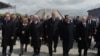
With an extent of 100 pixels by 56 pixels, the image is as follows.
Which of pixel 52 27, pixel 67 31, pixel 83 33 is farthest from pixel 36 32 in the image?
pixel 83 33

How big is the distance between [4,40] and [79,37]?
336 cm

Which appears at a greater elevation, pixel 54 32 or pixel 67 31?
pixel 67 31

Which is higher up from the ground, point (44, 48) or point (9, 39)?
point (9, 39)

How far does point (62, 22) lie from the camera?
41.3 ft

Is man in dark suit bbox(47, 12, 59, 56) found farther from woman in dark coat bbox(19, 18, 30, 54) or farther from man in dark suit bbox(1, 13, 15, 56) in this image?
man in dark suit bbox(1, 13, 15, 56)

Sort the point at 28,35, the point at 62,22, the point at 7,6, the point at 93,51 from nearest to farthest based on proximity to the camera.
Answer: the point at 62,22 < the point at 28,35 < the point at 93,51 < the point at 7,6

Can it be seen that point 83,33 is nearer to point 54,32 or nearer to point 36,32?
point 54,32

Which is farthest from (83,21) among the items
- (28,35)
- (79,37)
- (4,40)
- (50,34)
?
(4,40)

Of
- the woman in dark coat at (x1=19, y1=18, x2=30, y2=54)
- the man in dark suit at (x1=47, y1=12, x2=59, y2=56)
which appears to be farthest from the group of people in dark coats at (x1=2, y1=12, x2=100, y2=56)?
the woman in dark coat at (x1=19, y1=18, x2=30, y2=54)

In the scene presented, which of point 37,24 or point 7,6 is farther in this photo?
point 7,6

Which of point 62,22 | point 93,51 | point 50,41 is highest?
point 62,22

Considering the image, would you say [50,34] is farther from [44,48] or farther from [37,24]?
[44,48]

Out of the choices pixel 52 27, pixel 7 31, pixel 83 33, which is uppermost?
pixel 52 27

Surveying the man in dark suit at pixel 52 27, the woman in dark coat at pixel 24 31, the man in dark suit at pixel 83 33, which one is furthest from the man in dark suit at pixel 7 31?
the man in dark suit at pixel 83 33
